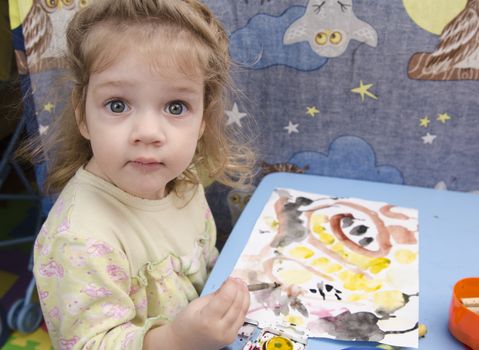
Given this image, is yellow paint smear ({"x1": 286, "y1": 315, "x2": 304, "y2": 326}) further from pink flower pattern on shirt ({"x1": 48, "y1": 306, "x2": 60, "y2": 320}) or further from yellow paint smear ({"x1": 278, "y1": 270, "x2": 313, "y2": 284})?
pink flower pattern on shirt ({"x1": 48, "y1": 306, "x2": 60, "y2": 320})

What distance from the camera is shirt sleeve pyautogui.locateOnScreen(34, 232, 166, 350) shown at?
2.02 feet

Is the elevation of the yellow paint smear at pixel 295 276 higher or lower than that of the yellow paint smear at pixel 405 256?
lower

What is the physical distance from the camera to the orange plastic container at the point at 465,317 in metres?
0.60

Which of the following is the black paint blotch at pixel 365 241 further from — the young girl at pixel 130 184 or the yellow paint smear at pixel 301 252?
the young girl at pixel 130 184

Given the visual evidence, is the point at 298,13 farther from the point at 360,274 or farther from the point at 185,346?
the point at 185,346

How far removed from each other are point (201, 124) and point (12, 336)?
1.01 m

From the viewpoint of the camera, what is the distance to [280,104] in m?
1.01

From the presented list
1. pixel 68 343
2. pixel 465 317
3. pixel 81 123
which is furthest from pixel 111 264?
pixel 465 317

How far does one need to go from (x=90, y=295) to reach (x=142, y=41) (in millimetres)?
323

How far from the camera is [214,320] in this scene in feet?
1.93

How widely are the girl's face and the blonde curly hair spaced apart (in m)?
0.02

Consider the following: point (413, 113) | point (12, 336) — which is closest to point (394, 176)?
point (413, 113)

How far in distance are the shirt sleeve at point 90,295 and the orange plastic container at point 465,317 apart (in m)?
0.38

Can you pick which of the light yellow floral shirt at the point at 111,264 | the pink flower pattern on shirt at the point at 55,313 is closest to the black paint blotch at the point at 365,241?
the light yellow floral shirt at the point at 111,264
